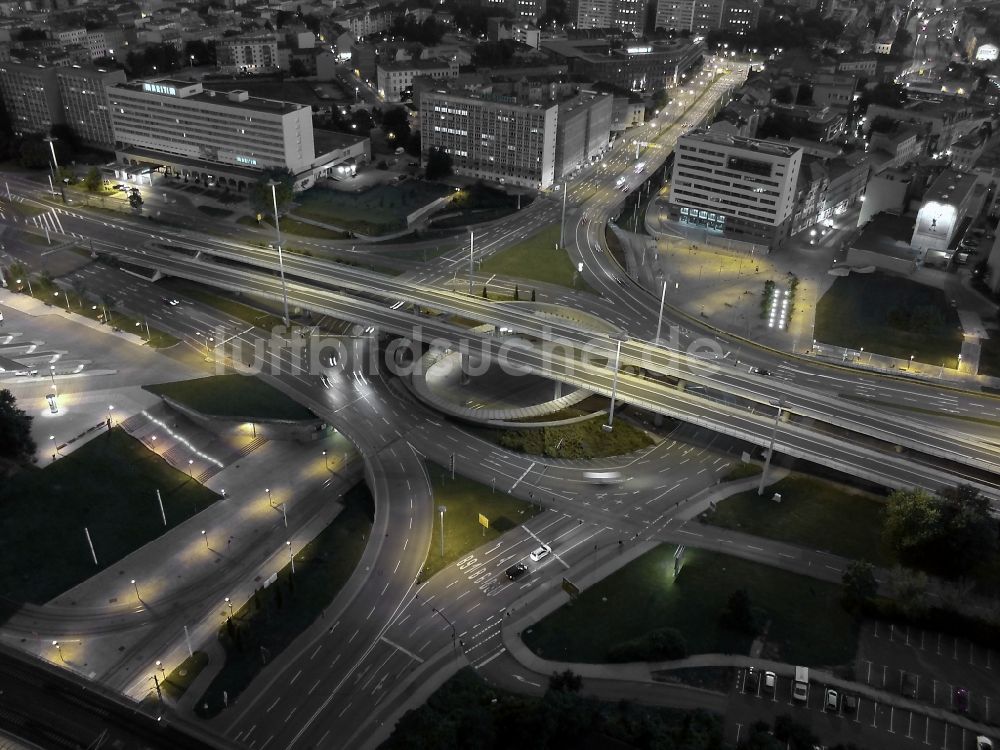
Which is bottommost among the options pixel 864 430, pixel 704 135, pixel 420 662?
pixel 420 662

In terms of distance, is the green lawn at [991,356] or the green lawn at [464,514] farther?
the green lawn at [991,356]

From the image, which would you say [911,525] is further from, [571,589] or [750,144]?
[750,144]

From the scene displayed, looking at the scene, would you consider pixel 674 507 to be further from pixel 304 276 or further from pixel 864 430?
pixel 304 276

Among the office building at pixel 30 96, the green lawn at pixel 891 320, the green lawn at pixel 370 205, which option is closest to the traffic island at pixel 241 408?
the green lawn at pixel 370 205

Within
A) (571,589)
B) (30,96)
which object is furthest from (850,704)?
(30,96)

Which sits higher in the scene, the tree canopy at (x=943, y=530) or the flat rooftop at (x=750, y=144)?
the flat rooftop at (x=750, y=144)

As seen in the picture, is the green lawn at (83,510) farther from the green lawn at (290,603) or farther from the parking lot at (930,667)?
the parking lot at (930,667)

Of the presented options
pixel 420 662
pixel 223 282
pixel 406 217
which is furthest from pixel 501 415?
pixel 406 217
